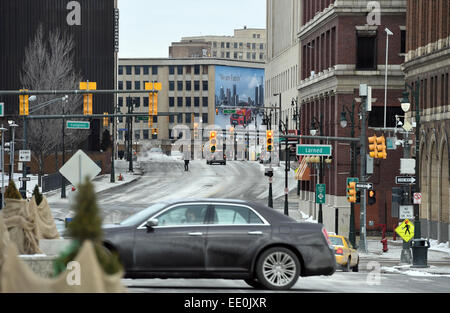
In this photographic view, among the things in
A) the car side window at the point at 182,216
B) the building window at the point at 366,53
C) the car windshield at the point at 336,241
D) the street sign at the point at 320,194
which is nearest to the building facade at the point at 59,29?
the building window at the point at 366,53

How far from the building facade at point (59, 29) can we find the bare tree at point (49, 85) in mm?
A: 3442

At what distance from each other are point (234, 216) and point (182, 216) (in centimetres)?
91

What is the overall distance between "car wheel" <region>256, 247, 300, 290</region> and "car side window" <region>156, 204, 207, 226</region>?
128cm

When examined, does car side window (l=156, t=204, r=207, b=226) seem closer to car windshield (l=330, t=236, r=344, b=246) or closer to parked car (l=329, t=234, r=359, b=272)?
parked car (l=329, t=234, r=359, b=272)

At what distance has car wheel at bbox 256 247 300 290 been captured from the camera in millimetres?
15734

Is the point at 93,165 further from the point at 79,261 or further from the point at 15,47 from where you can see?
the point at 15,47

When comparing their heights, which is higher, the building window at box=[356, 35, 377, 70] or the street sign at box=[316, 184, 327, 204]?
the building window at box=[356, 35, 377, 70]

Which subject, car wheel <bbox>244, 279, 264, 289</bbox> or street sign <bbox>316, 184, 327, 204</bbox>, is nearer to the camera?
car wheel <bbox>244, 279, 264, 289</bbox>

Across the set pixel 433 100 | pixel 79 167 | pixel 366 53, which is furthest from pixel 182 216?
pixel 366 53

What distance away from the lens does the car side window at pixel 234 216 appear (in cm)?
1606

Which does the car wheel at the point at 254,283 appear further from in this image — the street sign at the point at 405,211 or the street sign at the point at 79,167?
the street sign at the point at 405,211

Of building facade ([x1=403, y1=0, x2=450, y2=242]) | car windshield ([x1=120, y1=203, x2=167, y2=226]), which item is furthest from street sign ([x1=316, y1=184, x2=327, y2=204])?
car windshield ([x1=120, y1=203, x2=167, y2=226])

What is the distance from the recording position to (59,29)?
101m

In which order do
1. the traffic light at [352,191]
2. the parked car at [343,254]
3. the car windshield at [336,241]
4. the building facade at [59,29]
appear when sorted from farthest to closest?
the building facade at [59,29] < the traffic light at [352,191] < the car windshield at [336,241] < the parked car at [343,254]
